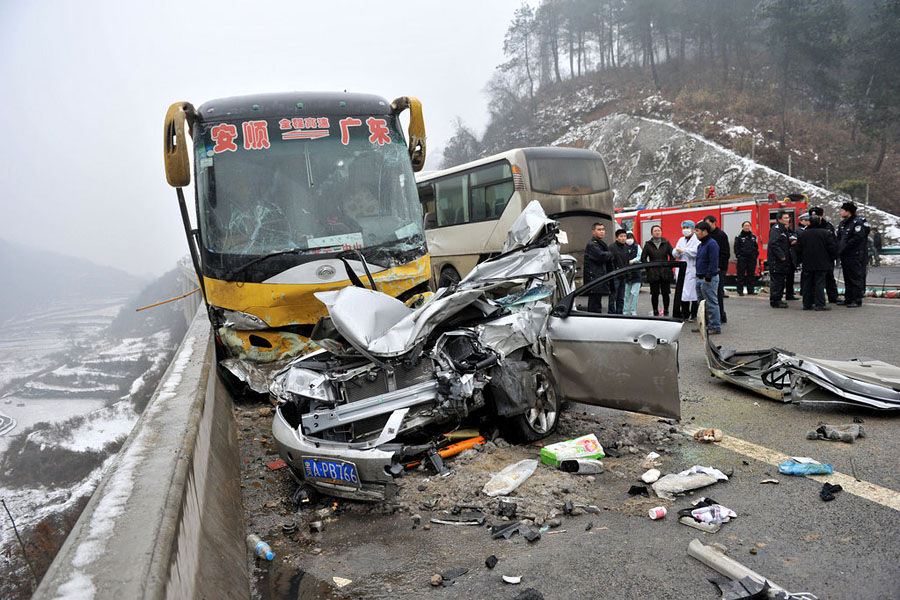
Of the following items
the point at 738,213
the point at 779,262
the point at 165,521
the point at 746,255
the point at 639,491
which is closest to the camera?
the point at 165,521

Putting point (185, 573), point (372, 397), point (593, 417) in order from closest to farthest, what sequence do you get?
point (185, 573) → point (372, 397) → point (593, 417)

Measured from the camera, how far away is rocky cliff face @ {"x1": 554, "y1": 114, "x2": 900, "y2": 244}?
28703 millimetres

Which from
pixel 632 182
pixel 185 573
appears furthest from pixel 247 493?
pixel 632 182

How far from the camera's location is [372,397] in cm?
409

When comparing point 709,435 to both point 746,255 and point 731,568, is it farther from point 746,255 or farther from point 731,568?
point 746,255

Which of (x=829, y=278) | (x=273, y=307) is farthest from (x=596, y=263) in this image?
(x=273, y=307)

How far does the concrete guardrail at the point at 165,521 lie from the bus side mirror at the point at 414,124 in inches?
139

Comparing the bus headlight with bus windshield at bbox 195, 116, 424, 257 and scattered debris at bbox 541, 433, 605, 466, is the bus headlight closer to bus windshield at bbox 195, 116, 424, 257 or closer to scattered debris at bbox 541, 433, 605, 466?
bus windshield at bbox 195, 116, 424, 257

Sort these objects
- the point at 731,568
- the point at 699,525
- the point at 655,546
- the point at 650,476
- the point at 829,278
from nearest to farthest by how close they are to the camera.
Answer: the point at 731,568, the point at 655,546, the point at 699,525, the point at 650,476, the point at 829,278

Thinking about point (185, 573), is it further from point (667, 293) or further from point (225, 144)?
point (667, 293)

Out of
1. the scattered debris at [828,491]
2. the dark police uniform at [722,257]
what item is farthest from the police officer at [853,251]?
the scattered debris at [828,491]

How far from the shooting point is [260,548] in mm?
3420

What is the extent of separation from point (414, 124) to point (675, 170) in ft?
111

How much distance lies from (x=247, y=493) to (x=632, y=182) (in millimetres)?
38527
